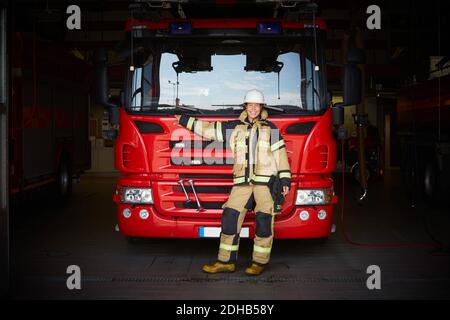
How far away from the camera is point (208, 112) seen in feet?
23.8

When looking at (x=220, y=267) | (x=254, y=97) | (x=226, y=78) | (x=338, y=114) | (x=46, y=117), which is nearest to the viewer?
(x=254, y=97)

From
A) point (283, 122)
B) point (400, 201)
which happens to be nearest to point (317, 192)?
point (283, 122)

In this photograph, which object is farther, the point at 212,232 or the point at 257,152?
Result: the point at 212,232

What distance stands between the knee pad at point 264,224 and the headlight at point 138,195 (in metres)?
1.22

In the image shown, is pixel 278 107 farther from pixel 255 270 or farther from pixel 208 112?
pixel 255 270

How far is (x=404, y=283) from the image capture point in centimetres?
652

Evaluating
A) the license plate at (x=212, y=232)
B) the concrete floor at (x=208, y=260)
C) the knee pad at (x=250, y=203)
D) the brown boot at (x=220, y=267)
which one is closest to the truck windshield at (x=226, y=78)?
the knee pad at (x=250, y=203)

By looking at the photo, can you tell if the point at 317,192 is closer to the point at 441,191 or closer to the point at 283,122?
the point at 283,122

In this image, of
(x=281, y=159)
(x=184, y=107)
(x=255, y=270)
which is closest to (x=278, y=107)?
(x=281, y=159)

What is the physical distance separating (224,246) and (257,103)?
4.75 ft

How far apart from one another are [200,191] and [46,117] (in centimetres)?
535

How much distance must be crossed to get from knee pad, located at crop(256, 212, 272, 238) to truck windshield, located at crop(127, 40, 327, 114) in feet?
3.80

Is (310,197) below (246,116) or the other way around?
below

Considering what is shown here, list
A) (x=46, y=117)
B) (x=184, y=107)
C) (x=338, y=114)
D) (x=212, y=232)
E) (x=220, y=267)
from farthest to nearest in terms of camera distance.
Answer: (x=46, y=117), (x=338, y=114), (x=184, y=107), (x=212, y=232), (x=220, y=267)
